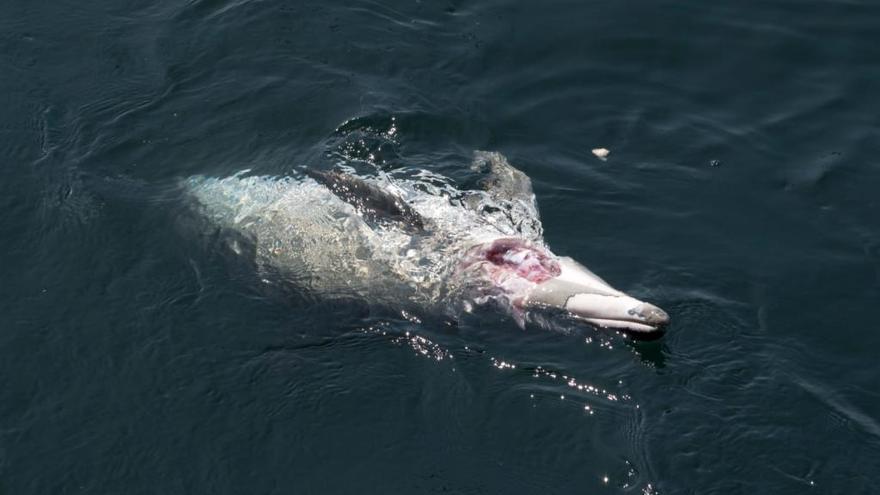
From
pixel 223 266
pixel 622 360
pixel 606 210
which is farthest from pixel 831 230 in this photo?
pixel 223 266

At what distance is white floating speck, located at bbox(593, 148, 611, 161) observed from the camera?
1598 cm

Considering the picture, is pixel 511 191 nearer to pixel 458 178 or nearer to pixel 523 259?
pixel 458 178

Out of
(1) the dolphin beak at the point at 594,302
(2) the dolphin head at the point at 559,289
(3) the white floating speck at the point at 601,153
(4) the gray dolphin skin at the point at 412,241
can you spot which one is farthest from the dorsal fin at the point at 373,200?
(3) the white floating speck at the point at 601,153

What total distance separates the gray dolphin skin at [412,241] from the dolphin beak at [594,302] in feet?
0.05

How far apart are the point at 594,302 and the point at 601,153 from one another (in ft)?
12.4

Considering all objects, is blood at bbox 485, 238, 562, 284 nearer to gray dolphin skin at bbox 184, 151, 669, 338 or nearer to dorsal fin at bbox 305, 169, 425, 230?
gray dolphin skin at bbox 184, 151, 669, 338

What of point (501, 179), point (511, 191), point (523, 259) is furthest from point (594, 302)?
point (501, 179)

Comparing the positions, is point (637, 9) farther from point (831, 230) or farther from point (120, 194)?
point (120, 194)

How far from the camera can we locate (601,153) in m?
16.0

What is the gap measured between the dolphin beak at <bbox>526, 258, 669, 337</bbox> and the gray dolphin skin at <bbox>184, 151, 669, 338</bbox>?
0.05 ft

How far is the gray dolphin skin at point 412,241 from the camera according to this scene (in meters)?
13.5

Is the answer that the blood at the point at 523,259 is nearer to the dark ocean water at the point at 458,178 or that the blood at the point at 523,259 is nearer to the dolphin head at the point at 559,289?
the dolphin head at the point at 559,289

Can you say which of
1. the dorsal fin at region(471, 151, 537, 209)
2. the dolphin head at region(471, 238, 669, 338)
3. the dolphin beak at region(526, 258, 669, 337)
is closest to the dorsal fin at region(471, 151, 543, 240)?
the dorsal fin at region(471, 151, 537, 209)

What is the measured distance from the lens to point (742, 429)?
12070mm
